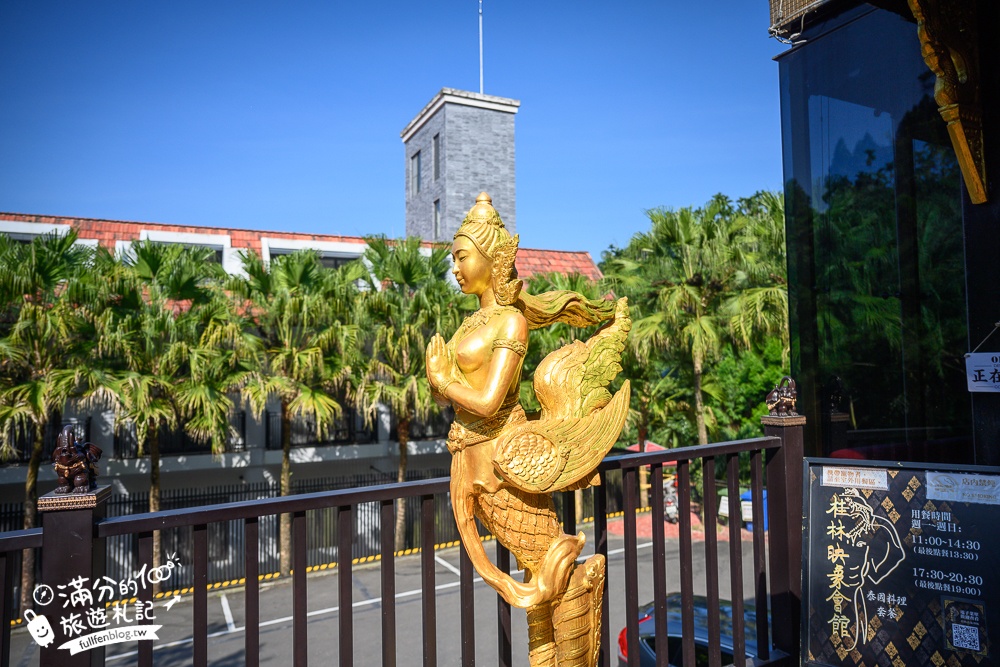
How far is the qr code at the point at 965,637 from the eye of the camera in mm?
1532

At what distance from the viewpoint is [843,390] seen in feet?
9.43

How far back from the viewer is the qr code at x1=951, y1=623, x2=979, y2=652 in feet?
5.03

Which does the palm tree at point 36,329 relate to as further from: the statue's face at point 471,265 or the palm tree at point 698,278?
the statue's face at point 471,265

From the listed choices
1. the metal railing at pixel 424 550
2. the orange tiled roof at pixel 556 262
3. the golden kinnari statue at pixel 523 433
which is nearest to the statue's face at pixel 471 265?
the golden kinnari statue at pixel 523 433

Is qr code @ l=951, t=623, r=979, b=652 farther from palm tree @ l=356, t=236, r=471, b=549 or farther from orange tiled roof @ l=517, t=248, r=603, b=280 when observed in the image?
orange tiled roof @ l=517, t=248, r=603, b=280

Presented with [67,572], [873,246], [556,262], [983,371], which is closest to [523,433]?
[67,572]

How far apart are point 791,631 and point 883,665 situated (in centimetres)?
74

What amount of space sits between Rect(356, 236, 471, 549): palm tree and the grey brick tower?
4139 mm

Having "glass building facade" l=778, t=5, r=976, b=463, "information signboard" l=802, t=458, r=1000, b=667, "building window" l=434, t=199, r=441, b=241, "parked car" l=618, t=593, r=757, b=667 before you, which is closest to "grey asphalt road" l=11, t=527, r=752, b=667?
"parked car" l=618, t=593, r=757, b=667

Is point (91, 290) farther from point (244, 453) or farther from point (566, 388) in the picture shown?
point (566, 388)

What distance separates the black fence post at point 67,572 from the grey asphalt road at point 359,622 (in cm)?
464

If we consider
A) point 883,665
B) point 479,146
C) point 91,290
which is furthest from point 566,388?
point 479,146

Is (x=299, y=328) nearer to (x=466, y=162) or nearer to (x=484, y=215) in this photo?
(x=466, y=162)

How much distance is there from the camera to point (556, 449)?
1.54 meters
